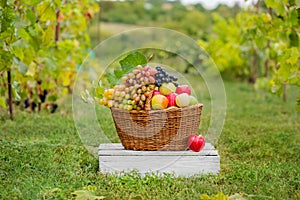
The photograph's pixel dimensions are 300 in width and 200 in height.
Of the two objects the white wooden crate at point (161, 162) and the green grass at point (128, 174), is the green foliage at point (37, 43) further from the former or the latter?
the white wooden crate at point (161, 162)

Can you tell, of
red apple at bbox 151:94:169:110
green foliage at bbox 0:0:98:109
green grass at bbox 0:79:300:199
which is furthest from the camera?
green foliage at bbox 0:0:98:109

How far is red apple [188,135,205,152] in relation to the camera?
3285 millimetres

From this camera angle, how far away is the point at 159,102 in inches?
127

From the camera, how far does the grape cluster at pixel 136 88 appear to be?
3.23 meters

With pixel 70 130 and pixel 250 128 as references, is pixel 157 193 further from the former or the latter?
pixel 250 128

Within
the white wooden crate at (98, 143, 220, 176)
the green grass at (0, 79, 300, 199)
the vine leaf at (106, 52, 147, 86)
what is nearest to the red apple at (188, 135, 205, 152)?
the white wooden crate at (98, 143, 220, 176)

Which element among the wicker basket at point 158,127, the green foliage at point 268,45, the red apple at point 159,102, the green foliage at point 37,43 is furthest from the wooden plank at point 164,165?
the green foliage at point 37,43

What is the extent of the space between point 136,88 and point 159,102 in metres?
0.17

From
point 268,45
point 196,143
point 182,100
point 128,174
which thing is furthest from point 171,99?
point 268,45

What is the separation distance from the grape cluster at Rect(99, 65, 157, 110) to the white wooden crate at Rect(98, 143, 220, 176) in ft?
1.03

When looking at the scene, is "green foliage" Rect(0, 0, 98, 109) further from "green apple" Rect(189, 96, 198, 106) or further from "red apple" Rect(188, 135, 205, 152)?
"red apple" Rect(188, 135, 205, 152)

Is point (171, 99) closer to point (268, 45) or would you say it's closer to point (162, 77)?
point (162, 77)

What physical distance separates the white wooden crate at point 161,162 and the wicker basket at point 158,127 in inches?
2.5

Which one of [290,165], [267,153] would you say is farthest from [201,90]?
[290,165]
